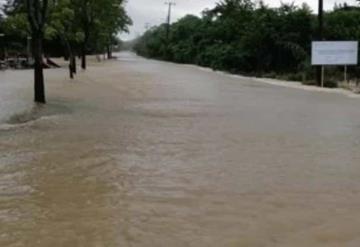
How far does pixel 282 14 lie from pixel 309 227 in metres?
45.2

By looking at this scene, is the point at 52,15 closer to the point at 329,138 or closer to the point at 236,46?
the point at 236,46

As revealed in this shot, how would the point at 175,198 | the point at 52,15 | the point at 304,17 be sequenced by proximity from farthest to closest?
the point at 304,17
the point at 52,15
the point at 175,198

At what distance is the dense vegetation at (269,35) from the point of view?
4716 centimetres

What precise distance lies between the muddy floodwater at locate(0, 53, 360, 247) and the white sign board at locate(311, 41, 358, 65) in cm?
1569

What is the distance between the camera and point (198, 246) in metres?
6.98

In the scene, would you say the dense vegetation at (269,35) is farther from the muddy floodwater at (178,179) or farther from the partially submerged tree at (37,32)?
the muddy floodwater at (178,179)

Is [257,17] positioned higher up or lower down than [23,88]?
higher up

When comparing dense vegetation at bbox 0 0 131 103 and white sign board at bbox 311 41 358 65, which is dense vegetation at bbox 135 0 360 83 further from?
dense vegetation at bbox 0 0 131 103

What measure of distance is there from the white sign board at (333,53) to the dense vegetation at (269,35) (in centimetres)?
492

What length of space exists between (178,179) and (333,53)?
27.1 m

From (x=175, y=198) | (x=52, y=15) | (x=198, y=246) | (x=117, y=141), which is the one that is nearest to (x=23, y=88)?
(x=52, y=15)

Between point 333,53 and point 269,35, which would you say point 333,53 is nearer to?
point 333,53

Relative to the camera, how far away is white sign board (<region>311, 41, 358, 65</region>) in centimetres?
3569

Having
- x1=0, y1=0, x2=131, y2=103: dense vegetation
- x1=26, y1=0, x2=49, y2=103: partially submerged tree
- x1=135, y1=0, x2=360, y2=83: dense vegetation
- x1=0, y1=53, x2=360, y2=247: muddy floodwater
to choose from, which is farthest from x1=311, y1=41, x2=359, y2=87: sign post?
x1=26, y1=0, x2=49, y2=103: partially submerged tree
